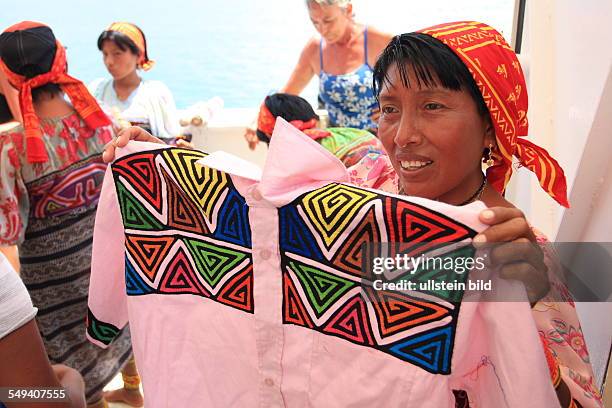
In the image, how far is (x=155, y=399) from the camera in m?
1.26

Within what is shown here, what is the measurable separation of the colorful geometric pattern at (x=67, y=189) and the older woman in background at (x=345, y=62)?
3.86 ft

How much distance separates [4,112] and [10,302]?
1.43 metres

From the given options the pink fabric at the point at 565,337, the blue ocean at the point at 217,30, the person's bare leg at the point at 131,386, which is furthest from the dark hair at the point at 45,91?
the blue ocean at the point at 217,30

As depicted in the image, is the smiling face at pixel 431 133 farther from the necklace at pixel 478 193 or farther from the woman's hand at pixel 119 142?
the woman's hand at pixel 119 142

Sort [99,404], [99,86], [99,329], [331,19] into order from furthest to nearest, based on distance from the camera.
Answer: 1. [99,86]
2. [331,19]
3. [99,404]
4. [99,329]

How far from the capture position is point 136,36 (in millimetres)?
3588

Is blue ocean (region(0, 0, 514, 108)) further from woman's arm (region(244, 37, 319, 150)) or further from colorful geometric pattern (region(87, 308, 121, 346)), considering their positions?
colorful geometric pattern (region(87, 308, 121, 346))

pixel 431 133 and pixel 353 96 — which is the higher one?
pixel 431 133

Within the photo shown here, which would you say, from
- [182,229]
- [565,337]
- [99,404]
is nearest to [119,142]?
[182,229]

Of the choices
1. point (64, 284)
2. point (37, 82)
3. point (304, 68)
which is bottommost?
point (64, 284)

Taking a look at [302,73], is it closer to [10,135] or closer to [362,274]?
[10,135]

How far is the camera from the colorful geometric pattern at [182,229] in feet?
3.64

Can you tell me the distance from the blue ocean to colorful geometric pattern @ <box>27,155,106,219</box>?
10.6ft

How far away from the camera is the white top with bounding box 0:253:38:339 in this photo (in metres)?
1.12
